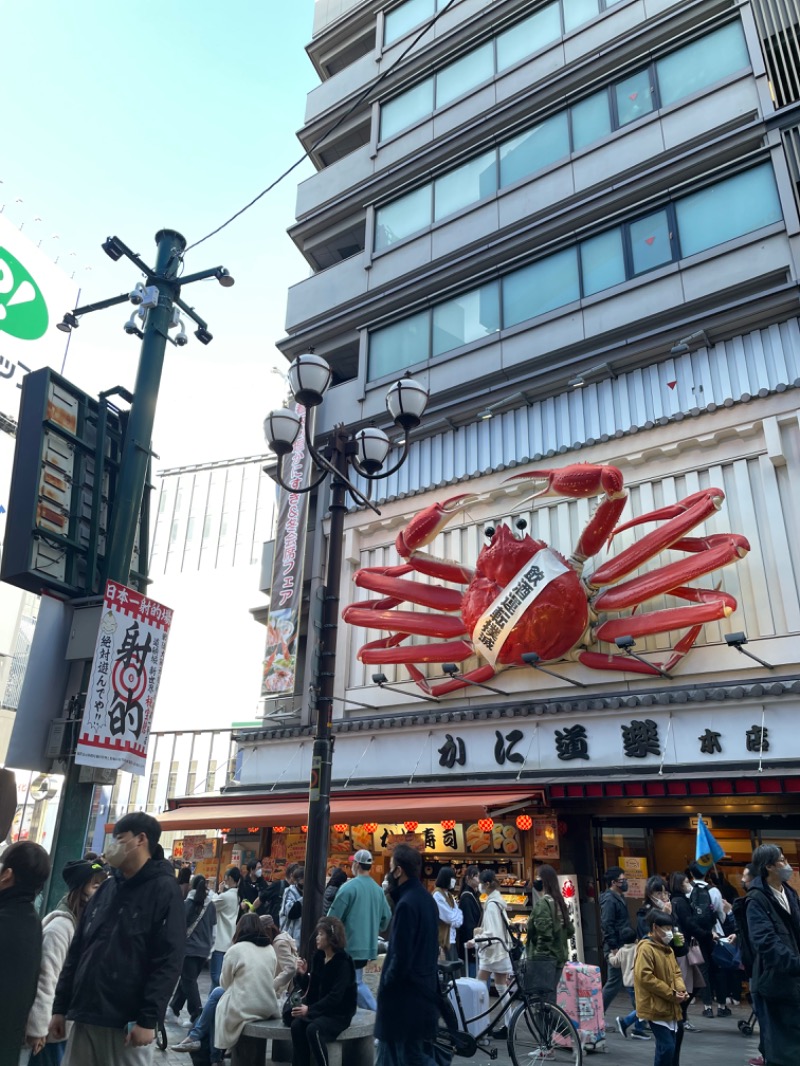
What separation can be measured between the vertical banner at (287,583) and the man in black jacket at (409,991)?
1117 centimetres

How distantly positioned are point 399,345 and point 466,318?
6.12ft

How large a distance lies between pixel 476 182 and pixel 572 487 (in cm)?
947

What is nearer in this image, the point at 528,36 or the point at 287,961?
the point at 287,961

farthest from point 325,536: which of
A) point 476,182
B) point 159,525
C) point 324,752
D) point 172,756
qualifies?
point 159,525

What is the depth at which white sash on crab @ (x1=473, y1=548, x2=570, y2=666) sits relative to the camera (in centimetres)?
1241

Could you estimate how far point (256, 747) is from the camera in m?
17.1

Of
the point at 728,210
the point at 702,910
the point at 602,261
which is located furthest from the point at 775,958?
the point at 602,261

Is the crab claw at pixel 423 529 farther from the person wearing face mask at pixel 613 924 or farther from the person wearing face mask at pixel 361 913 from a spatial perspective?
the person wearing face mask at pixel 361 913

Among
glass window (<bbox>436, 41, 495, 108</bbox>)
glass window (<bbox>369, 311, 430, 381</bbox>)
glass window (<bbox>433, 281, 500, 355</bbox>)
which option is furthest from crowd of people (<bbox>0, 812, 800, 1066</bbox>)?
glass window (<bbox>436, 41, 495, 108</bbox>)

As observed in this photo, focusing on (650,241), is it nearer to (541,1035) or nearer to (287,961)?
(541,1035)

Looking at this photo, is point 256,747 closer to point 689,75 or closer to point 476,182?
point 476,182

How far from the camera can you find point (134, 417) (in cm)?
680

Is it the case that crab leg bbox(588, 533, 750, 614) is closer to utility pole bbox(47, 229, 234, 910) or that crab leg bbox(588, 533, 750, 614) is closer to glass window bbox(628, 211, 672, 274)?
glass window bbox(628, 211, 672, 274)

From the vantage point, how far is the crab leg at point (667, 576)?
1095 centimetres
